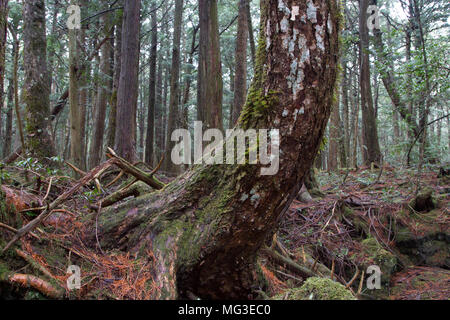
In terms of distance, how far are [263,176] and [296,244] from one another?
2288 millimetres

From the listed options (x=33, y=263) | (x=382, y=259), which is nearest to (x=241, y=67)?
(x=382, y=259)

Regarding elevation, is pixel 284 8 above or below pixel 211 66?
below

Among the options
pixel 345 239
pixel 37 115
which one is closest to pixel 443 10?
pixel 345 239

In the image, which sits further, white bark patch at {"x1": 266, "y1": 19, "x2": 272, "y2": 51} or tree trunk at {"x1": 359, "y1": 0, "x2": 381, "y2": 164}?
tree trunk at {"x1": 359, "y1": 0, "x2": 381, "y2": 164}

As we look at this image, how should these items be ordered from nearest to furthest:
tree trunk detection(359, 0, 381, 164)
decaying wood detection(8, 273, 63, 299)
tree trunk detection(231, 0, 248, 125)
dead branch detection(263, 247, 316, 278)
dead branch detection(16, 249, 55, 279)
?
decaying wood detection(8, 273, 63, 299) → dead branch detection(16, 249, 55, 279) → dead branch detection(263, 247, 316, 278) → tree trunk detection(231, 0, 248, 125) → tree trunk detection(359, 0, 381, 164)

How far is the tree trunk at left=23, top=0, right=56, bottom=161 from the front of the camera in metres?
5.47

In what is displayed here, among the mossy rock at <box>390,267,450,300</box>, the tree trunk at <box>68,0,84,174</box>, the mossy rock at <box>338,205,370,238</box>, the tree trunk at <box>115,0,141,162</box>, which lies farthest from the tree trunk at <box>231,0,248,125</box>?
the mossy rock at <box>390,267,450,300</box>

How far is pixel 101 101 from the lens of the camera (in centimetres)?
1155

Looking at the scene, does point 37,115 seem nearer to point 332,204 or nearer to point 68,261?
point 68,261

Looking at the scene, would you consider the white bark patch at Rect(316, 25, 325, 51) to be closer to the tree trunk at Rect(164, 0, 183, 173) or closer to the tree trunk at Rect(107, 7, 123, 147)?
the tree trunk at Rect(107, 7, 123, 147)

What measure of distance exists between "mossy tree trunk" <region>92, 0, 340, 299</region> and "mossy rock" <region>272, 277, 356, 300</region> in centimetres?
45

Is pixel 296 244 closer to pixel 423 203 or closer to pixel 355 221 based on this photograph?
pixel 355 221

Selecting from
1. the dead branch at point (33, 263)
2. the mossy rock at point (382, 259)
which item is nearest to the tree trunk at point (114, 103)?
the dead branch at point (33, 263)

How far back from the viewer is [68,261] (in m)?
2.32
